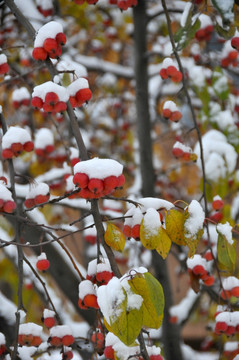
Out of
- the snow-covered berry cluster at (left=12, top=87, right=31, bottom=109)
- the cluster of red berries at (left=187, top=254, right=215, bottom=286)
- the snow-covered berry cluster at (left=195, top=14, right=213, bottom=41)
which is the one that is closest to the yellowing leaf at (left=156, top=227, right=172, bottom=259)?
the cluster of red berries at (left=187, top=254, right=215, bottom=286)

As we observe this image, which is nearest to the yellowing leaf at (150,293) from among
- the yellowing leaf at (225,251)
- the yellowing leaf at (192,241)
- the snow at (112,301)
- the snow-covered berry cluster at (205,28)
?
the snow at (112,301)

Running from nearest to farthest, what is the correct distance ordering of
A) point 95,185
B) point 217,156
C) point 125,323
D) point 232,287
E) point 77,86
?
point 125,323 → point 95,185 → point 77,86 → point 232,287 → point 217,156

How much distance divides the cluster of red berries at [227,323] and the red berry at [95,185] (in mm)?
627

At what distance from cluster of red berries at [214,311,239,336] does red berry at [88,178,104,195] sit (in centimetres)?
63

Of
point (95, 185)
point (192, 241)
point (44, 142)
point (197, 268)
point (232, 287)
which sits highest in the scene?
point (95, 185)

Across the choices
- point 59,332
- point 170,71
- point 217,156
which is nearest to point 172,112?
point 170,71

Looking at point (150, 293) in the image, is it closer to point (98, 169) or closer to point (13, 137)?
point (98, 169)

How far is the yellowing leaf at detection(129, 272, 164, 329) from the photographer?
0.85 metres

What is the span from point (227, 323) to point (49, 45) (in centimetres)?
93

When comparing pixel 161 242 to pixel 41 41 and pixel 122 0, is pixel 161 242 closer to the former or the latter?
pixel 41 41

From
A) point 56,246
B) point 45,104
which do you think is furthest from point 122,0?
point 56,246

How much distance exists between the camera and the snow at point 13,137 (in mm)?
1270

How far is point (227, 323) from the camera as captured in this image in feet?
4.26

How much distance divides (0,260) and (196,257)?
2901 mm
